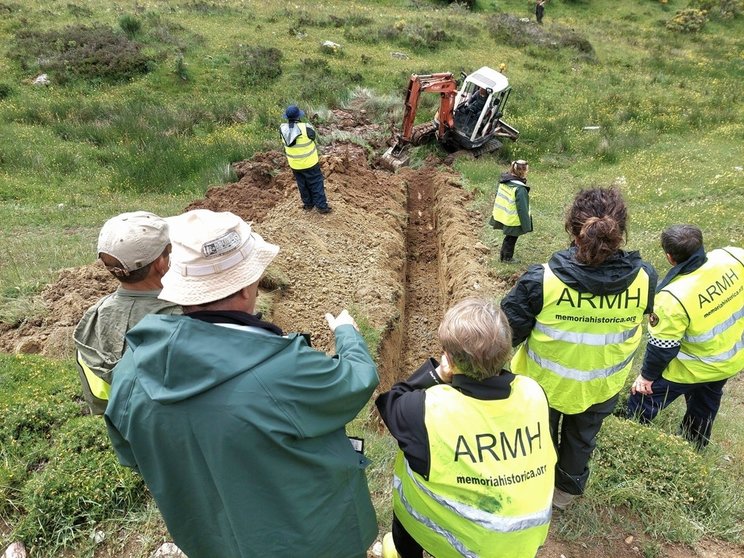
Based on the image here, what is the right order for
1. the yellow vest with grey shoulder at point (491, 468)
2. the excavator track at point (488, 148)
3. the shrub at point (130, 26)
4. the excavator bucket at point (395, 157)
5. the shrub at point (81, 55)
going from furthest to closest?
the shrub at point (130, 26), the shrub at point (81, 55), the excavator track at point (488, 148), the excavator bucket at point (395, 157), the yellow vest with grey shoulder at point (491, 468)

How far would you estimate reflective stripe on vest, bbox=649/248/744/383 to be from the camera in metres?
3.72

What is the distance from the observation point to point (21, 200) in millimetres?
10023

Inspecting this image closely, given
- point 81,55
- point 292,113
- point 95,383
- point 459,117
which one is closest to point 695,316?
point 95,383

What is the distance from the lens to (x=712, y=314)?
3.75 metres

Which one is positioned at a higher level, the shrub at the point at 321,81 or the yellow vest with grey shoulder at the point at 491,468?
the yellow vest with grey shoulder at the point at 491,468

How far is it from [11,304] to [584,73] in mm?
21595

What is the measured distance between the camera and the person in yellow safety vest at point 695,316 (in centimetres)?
372

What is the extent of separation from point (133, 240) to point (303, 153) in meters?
6.04

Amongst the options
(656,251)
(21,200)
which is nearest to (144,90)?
(21,200)

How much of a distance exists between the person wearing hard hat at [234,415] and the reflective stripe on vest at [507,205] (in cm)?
617

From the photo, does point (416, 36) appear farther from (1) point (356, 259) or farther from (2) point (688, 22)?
(2) point (688, 22)

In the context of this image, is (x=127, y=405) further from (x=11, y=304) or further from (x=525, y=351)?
(x=11, y=304)

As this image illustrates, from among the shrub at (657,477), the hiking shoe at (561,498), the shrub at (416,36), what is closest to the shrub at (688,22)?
the shrub at (416,36)

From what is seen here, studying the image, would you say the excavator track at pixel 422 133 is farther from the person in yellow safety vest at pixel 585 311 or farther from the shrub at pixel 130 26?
the shrub at pixel 130 26
